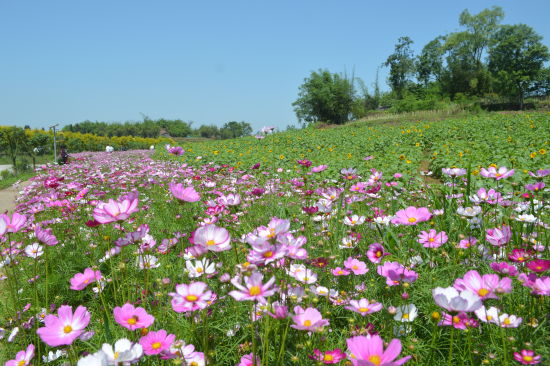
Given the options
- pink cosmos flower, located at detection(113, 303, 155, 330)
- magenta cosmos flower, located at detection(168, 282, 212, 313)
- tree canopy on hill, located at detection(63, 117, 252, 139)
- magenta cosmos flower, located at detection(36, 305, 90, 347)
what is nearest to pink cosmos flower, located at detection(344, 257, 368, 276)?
magenta cosmos flower, located at detection(168, 282, 212, 313)

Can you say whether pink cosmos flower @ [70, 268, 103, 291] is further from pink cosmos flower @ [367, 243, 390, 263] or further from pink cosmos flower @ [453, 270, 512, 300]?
pink cosmos flower @ [453, 270, 512, 300]

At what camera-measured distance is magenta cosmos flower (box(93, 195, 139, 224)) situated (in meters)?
0.94

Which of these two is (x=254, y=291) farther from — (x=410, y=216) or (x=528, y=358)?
(x=410, y=216)

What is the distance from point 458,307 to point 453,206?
1844 millimetres

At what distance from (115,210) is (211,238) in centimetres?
32

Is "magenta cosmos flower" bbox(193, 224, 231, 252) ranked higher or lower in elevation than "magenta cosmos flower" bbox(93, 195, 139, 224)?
lower

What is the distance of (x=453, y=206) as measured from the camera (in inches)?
90.4

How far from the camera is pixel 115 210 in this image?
99cm

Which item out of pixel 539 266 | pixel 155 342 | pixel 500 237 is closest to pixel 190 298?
pixel 155 342

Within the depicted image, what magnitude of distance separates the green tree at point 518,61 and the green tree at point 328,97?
15.4m

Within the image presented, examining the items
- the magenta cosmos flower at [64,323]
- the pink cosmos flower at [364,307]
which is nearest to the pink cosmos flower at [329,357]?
the pink cosmos flower at [364,307]

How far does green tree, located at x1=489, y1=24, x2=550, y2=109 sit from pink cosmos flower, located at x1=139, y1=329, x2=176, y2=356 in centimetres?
3935

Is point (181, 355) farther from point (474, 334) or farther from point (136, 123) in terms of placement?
point (136, 123)

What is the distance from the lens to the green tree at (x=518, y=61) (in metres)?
32.6
